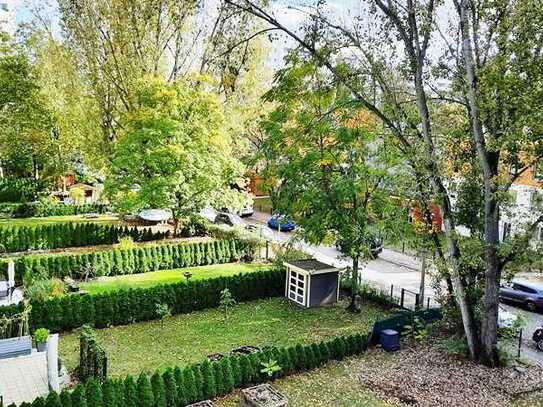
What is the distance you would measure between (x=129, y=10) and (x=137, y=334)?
46.5ft

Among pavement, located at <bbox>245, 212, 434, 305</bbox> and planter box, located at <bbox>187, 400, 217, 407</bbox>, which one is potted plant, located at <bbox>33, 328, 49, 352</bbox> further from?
pavement, located at <bbox>245, 212, 434, 305</bbox>

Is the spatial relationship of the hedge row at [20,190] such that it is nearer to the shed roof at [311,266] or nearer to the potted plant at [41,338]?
the shed roof at [311,266]

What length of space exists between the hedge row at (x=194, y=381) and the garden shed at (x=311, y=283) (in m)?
4.60

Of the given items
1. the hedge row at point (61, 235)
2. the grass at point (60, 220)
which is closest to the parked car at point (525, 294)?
the hedge row at point (61, 235)

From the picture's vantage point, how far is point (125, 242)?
937 inches

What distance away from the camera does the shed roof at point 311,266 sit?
18619mm

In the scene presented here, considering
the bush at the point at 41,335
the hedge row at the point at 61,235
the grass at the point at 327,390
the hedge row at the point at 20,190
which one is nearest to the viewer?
the grass at the point at 327,390

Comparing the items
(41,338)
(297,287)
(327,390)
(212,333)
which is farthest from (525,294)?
(41,338)

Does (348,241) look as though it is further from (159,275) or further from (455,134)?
(159,275)

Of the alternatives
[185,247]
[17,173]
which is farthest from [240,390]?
[17,173]

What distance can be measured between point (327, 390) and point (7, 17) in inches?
1858

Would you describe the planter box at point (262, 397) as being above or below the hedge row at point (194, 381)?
below

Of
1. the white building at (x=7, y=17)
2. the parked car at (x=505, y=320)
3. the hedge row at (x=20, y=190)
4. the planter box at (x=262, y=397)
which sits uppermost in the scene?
the white building at (x=7, y=17)

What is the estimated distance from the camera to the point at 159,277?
21.7m
